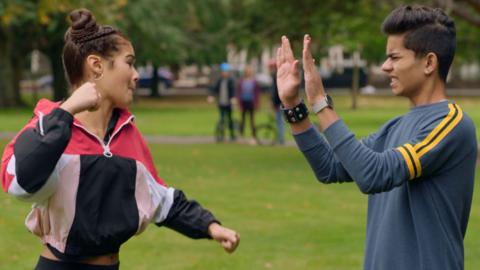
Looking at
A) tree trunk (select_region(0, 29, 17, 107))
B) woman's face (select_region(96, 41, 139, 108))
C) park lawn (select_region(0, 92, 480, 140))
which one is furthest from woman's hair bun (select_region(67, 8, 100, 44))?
tree trunk (select_region(0, 29, 17, 107))

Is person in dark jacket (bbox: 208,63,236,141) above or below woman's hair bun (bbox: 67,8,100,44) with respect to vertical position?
below

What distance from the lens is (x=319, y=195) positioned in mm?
13938

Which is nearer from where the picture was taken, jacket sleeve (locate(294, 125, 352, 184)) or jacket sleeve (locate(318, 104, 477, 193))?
Result: jacket sleeve (locate(318, 104, 477, 193))

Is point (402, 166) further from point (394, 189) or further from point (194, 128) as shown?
point (194, 128)

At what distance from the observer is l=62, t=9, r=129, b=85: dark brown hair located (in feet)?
13.8

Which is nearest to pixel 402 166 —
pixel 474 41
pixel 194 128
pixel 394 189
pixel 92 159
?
pixel 394 189

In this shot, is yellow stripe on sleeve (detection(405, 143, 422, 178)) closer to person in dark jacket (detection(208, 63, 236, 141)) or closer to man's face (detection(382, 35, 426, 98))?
man's face (detection(382, 35, 426, 98))

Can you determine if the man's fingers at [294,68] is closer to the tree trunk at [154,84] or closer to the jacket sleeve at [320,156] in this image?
the jacket sleeve at [320,156]

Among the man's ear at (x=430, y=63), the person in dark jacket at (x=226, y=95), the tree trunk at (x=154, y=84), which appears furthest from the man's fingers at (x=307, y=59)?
the tree trunk at (x=154, y=84)

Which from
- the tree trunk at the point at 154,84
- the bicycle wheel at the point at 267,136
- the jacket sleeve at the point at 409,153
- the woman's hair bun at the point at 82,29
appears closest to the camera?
the jacket sleeve at the point at 409,153

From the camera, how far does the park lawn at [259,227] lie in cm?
912

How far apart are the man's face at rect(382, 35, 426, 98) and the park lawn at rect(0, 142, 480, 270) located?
196 inches

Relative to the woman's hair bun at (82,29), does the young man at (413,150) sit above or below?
below

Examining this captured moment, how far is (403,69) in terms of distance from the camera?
3.93 m
